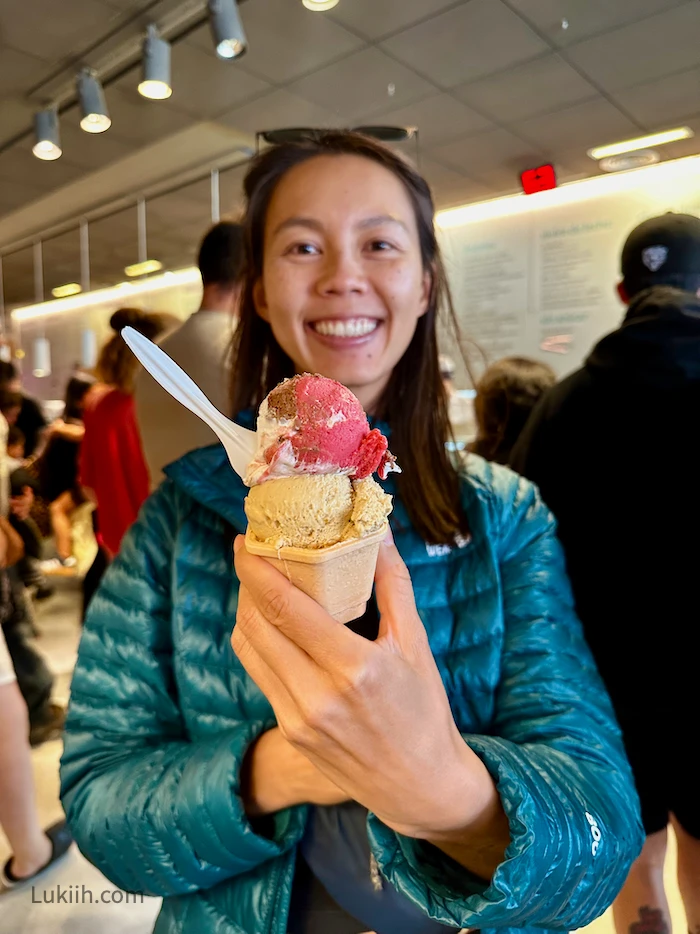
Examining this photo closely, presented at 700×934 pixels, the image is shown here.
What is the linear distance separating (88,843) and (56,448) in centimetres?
221

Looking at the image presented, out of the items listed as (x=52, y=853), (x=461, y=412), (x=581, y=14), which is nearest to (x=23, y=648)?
(x=52, y=853)

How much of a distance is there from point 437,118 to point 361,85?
0.19 metres

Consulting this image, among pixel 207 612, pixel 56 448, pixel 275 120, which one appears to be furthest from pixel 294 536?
pixel 56 448

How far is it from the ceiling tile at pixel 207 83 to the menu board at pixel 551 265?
0.60 meters

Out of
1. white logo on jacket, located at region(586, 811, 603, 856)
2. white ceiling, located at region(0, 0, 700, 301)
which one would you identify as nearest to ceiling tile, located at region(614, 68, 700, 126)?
white ceiling, located at region(0, 0, 700, 301)

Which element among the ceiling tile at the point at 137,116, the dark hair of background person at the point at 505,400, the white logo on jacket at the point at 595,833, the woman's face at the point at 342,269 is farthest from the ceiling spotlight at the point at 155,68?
the white logo on jacket at the point at 595,833

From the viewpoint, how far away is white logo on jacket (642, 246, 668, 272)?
1.13 metres

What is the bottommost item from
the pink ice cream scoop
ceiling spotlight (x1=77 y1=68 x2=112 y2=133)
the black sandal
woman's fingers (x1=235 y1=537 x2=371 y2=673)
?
the black sandal

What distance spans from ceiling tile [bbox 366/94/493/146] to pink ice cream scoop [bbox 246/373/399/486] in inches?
38.4

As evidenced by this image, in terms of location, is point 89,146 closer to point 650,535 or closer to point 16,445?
point 16,445

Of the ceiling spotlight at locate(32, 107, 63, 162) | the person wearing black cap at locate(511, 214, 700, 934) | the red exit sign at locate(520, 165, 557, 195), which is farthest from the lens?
the ceiling spotlight at locate(32, 107, 63, 162)

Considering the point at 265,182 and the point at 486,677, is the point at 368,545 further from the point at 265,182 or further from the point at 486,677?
the point at 265,182

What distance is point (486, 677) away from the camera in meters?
0.79

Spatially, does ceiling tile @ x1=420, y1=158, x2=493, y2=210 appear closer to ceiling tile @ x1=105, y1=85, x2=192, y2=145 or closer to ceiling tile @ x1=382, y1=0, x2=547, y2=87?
ceiling tile @ x1=382, y1=0, x2=547, y2=87
